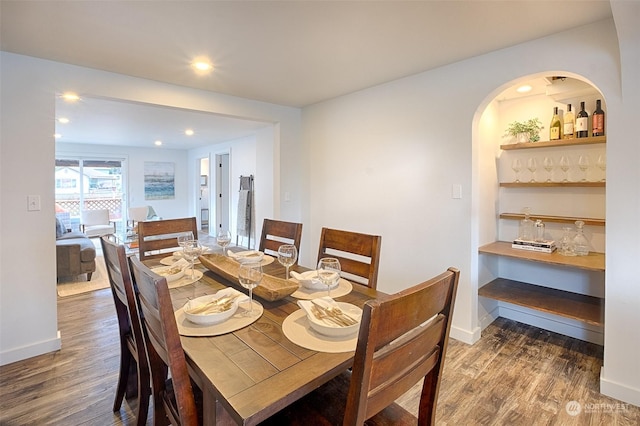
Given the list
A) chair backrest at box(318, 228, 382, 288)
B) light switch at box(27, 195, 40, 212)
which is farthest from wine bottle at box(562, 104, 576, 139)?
light switch at box(27, 195, 40, 212)

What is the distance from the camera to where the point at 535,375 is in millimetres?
2150

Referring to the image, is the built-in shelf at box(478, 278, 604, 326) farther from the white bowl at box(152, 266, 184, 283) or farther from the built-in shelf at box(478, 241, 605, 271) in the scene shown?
the white bowl at box(152, 266, 184, 283)

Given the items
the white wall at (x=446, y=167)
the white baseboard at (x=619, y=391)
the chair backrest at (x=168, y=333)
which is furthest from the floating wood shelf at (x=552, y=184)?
the chair backrest at (x=168, y=333)

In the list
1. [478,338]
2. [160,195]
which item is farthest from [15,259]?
[160,195]

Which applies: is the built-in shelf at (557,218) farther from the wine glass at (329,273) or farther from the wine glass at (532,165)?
the wine glass at (329,273)

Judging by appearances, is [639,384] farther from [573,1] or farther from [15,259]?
[15,259]

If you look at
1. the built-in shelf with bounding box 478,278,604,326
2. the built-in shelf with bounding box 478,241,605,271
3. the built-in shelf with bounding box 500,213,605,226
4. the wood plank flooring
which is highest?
the built-in shelf with bounding box 500,213,605,226

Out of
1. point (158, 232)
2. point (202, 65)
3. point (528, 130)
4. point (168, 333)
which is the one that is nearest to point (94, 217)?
point (158, 232)

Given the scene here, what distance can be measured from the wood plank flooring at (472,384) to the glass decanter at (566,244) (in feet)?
2.49

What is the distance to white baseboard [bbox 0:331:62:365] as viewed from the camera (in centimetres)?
230

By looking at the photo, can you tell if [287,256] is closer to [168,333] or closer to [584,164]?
[168,333]

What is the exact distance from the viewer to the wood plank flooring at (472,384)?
1768 mm

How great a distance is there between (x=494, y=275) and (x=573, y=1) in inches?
88.9

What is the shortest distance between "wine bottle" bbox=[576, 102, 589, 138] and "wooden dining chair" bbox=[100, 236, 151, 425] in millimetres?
3214
